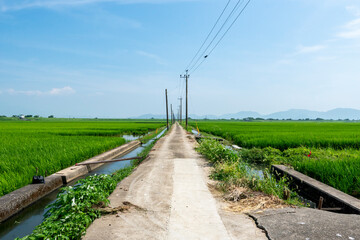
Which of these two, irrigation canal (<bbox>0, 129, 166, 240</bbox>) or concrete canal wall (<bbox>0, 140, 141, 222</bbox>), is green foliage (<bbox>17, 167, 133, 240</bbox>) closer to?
irrigation canal (<bbox>0, 129, 166, 240</bbox>)

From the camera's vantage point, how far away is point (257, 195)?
451cm

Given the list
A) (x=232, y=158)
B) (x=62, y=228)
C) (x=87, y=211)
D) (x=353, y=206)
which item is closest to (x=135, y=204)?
(x=87, y=211)

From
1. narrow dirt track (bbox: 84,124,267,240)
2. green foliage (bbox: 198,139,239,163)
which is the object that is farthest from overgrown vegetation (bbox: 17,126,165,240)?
green foliage (bbox: 198,139,239,163)

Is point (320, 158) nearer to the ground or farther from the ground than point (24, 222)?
farther from the ground

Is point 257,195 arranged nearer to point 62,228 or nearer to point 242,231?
point 242,231

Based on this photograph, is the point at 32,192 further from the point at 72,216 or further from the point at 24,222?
the point at 72,216

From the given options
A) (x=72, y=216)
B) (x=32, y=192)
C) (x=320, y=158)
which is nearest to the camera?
(x=72, y=216)

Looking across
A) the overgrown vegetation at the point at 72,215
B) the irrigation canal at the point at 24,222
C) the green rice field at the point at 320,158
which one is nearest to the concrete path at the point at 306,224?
the green rice field at the point at 320,158

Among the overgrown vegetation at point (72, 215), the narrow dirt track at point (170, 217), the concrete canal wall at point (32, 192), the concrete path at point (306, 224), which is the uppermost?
the overgrown vegetation at point (72, 215)

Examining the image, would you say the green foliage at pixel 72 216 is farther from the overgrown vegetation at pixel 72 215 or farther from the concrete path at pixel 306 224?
the concrete path at pixel 306 224

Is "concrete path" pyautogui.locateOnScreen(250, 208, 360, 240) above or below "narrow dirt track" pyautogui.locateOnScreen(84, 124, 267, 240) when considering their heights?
above

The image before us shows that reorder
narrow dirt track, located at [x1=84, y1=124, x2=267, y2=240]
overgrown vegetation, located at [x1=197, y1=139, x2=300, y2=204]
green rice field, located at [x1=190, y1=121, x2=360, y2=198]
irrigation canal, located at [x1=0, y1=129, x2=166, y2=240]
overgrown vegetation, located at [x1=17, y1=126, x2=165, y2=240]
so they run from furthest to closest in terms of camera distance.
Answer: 1. green rice field, located at [x1=190, y1=121, x2=360, y2=198]
2. overgrown vegetation, located at [x1=197, y1=139, x2=300, y2=204]
3. irrigation canal, located at [x1=0, y1=129, x2=166, y2=240]
4. narrow dirt track, located at [x1=84, y1=124, x2=267, y2=240]
5. overgrown vegetation, located at [x1=17, y1=126, x2=165, y2=240]

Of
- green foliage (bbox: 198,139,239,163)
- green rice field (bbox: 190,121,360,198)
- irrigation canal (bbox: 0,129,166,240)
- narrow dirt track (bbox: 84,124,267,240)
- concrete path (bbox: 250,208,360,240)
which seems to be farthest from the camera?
green foliage (bbox: 198,139,239,163)

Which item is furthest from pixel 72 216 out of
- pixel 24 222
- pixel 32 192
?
pixel 32 192
